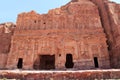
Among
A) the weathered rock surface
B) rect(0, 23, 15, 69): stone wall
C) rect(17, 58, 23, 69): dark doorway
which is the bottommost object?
the weathered rock surface

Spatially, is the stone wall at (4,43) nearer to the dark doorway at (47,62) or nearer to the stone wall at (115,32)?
the dark doorway at (47,62)

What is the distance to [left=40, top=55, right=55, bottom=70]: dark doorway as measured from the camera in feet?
90.1

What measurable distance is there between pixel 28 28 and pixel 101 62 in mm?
11073

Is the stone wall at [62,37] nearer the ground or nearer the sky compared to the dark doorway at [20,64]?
nearer the sky

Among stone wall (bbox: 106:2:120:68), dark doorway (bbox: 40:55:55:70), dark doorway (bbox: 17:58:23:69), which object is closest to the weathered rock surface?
stone wall (bbox: 106:2:120:68)

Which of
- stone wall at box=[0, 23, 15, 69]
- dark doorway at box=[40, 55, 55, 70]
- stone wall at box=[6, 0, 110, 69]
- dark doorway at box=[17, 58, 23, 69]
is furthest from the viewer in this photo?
dark doorway at box=[40, 55, 55, 70]

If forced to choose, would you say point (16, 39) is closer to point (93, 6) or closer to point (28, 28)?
point (28, 28)

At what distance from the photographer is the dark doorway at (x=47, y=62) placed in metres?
27.5

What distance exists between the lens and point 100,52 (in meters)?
24.9

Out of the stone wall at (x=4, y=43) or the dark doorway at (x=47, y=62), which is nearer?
the stone wall at (x=4, y=43)

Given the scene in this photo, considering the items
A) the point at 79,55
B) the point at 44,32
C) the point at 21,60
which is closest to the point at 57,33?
the point at 44,32

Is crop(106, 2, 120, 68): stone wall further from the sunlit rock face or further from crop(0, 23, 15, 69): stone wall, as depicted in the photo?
crop(0, 23, 15, 69): stone wall

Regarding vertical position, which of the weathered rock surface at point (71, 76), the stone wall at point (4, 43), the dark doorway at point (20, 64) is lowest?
the weathered rock surface at point (71, 76)

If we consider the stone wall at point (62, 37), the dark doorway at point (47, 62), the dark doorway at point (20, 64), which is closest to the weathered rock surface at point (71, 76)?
the stone wall at point (62, 37)
